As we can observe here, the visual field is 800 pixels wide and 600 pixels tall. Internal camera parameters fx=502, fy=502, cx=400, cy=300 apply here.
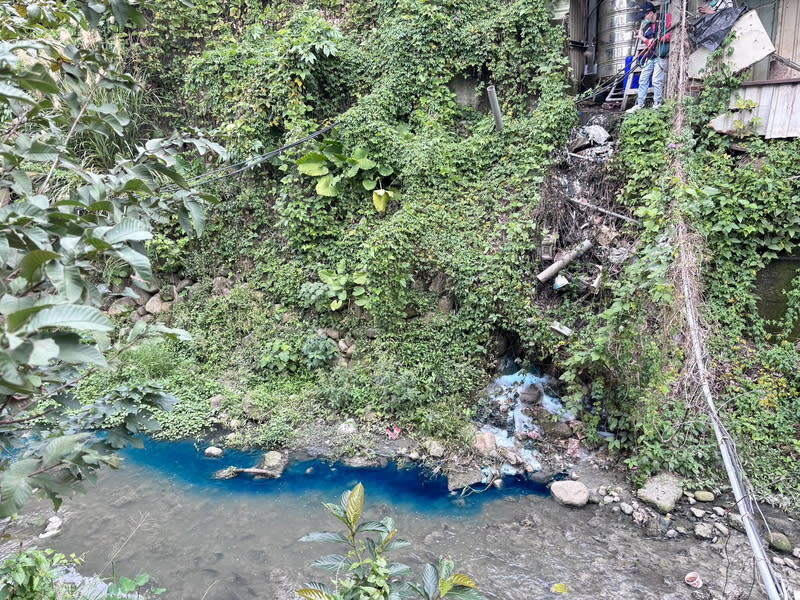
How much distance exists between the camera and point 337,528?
515 cm

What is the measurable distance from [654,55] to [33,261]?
875 cm

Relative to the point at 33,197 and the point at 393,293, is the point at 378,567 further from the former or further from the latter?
the point at 393,293

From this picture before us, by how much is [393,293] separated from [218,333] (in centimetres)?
316

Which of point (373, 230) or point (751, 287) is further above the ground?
point (373, 230)

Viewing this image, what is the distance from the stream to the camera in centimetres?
434

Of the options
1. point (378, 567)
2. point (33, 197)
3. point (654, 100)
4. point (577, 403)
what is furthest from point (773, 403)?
point (33, 197)

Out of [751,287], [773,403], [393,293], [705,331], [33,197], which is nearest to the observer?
[33,197]

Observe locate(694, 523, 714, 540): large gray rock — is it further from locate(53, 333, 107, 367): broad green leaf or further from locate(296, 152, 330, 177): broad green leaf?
locate(296, 152, 330, 177): broad green leaf

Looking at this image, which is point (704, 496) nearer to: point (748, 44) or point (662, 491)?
point (662, 491)

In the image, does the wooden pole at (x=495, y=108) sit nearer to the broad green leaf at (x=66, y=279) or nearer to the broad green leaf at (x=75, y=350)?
the broad green leaf at (x=66, y=279)

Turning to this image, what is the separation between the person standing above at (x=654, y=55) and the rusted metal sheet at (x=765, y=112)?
0.96 metres

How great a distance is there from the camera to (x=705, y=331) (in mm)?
5164

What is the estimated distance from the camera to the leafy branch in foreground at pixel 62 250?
1.49 metres

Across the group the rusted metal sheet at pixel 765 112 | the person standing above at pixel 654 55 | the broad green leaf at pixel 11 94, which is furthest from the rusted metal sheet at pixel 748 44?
the broad green leaf at pixel 11 94
